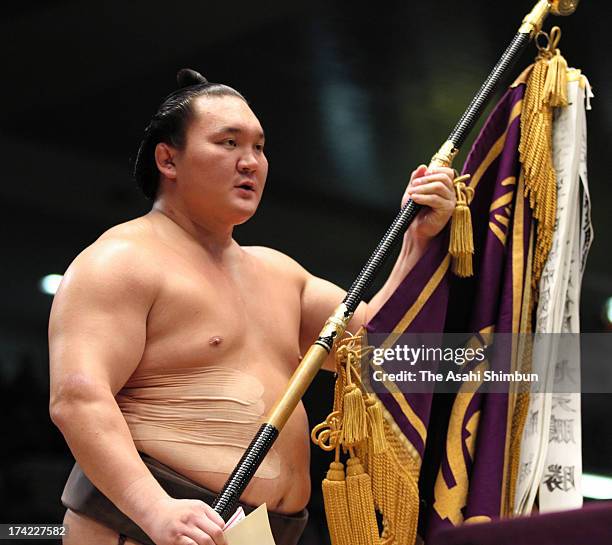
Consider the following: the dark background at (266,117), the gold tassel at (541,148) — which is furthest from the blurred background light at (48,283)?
the gold tassel at (541,148)

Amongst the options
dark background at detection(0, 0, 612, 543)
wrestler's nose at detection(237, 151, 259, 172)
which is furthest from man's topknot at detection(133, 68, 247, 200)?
dark background at detection(0, 0, 612, 543)

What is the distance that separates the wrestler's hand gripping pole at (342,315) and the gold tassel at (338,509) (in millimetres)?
141

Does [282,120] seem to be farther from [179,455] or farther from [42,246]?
[179,455]

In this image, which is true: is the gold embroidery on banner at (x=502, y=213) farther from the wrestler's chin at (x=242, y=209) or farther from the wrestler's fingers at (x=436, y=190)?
the wrestler's chin at (x=242, y=209)

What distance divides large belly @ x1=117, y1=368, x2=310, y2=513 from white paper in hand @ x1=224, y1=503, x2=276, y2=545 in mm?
132

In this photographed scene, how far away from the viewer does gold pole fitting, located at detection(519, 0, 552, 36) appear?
212 cm

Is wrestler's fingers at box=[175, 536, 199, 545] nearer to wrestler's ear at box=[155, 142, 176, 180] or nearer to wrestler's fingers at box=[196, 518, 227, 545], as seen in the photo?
wrestler's fingers at box=[196, 518, 227, 545]

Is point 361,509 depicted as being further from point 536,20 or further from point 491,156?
point 536,20

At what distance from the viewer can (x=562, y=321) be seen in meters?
1.97

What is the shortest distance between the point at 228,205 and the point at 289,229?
1271 millimetres

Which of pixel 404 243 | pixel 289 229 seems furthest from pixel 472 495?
pixel 289 229

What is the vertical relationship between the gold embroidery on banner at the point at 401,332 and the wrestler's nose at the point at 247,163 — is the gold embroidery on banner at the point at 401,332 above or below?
below

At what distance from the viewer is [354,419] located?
185cm

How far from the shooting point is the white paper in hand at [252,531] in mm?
1661
